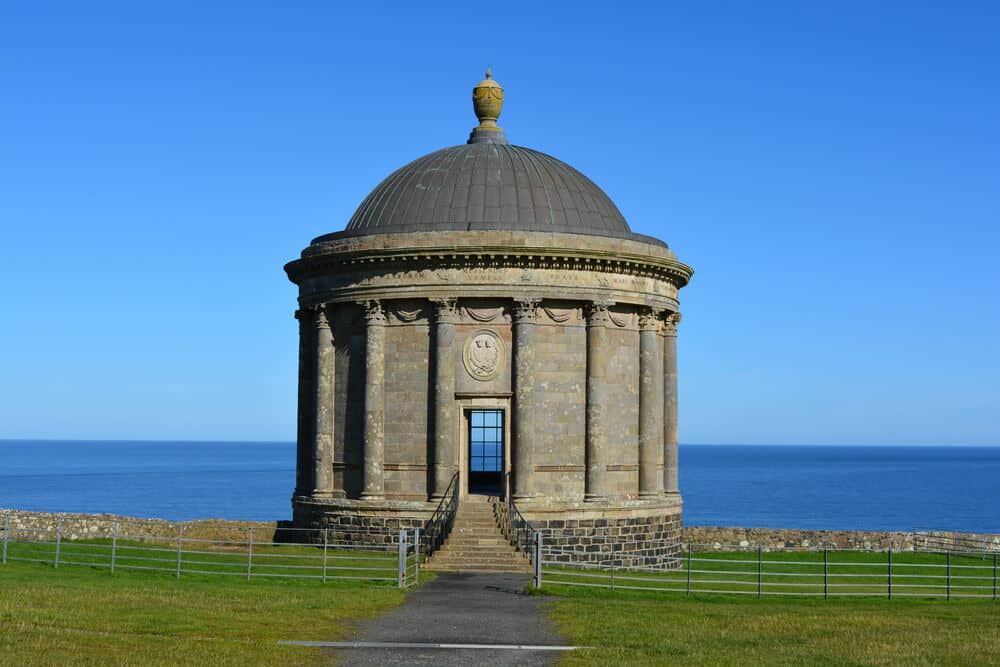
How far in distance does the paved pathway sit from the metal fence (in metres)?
1.64

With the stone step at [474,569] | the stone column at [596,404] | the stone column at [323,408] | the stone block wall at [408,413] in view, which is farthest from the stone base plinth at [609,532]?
the stone column at [323,408]

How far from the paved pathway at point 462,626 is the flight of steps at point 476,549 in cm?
154

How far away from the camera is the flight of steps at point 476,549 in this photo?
30141mm

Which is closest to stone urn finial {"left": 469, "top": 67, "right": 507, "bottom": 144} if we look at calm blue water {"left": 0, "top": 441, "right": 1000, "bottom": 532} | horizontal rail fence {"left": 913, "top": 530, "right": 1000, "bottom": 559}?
horizontal rail fence {"left": 913, "top": 530, "right": 1000, "bottom": 559}

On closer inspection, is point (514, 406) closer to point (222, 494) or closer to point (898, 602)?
point (898, 602)

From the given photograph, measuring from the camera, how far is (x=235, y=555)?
28656mm

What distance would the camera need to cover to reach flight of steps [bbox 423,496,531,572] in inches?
1187

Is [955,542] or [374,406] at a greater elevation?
[374,406]

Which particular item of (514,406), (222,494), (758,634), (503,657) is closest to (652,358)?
(514,406)

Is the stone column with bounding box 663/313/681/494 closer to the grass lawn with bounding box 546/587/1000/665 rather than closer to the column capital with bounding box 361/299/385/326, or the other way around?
the column capital with bounding box 361/299/385/326

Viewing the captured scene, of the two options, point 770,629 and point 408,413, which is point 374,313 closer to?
point 408,413

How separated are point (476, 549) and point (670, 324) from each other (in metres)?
10.6

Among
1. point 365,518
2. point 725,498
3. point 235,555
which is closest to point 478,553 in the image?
point 365,518

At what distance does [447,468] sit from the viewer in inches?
1344
